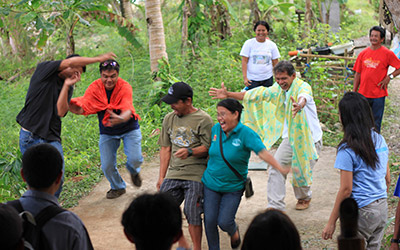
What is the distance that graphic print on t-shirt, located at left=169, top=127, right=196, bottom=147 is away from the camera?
466 cm

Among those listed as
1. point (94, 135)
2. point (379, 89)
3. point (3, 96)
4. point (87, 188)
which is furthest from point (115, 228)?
point (3, 96)

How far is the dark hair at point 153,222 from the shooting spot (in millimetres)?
2076

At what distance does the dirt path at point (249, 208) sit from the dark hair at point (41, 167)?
93.4 inches

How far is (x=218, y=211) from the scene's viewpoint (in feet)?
14.6

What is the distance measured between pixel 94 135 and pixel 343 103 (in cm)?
619

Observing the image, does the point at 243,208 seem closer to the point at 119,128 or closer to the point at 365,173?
the point at 119,128

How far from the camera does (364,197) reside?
355 centimetres

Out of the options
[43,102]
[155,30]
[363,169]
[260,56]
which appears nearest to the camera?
[363,169]

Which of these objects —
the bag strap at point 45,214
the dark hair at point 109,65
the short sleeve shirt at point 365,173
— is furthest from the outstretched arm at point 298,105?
the bag strap at point 45,214

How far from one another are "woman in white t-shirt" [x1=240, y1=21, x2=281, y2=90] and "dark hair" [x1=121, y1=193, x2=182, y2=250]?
622cm

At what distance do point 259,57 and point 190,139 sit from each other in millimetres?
3957

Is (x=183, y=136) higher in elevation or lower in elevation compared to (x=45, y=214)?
lower

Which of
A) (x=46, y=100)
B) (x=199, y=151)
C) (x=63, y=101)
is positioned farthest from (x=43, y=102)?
(x=199, y=151)

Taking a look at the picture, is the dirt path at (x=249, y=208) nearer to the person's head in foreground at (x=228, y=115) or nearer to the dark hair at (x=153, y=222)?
the person's head in foreground at (x=228, y=115)
